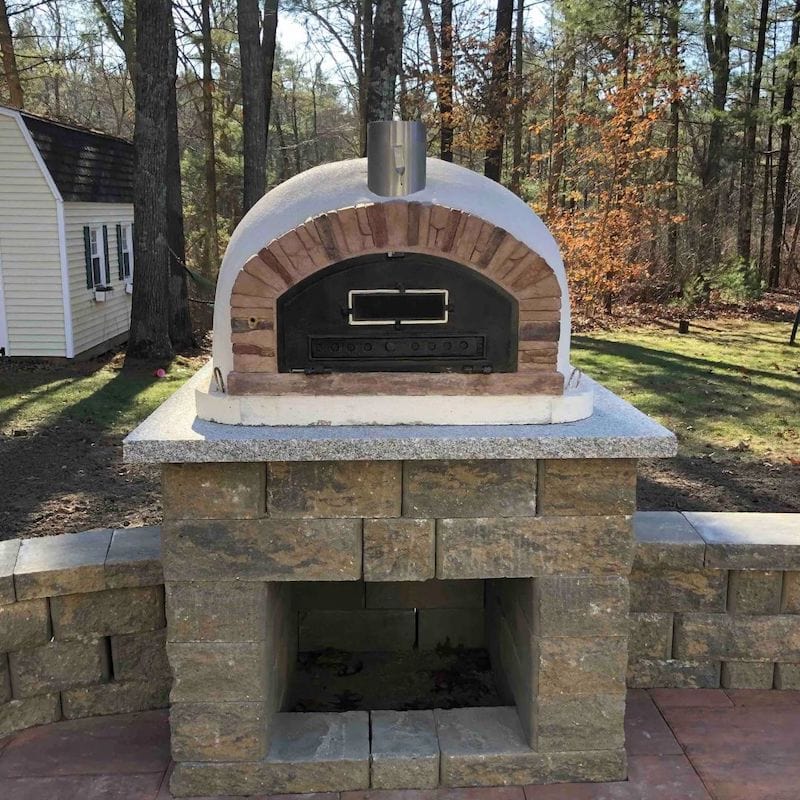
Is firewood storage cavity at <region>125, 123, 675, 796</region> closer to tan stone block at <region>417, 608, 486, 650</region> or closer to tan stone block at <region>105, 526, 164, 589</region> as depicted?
tan stone block at <region>105, 526, 164, 589</region>

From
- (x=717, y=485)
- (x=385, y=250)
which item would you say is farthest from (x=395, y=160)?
(x=717, y=485)

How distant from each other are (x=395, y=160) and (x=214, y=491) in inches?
48.7

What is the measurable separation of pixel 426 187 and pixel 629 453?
3.65 ft

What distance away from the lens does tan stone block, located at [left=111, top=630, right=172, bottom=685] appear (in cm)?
318

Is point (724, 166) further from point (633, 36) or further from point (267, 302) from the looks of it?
point (267, 302)

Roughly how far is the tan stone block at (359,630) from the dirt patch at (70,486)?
1.63m

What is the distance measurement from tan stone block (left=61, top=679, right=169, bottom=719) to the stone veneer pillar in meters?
0.51

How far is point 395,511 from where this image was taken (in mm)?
2668

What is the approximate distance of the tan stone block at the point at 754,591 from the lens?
3268mm

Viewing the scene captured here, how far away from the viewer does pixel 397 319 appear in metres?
2.64

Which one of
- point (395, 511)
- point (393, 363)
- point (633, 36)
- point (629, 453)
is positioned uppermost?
point (633, 36)

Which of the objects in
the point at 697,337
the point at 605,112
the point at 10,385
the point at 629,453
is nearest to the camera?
the point at 629,453

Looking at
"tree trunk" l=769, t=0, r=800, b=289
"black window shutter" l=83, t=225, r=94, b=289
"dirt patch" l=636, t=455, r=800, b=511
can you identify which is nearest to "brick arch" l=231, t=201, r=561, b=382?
"dirt patch" l=636, t=455, r=800, b=511

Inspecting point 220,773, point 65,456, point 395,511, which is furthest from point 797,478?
point 65,456
